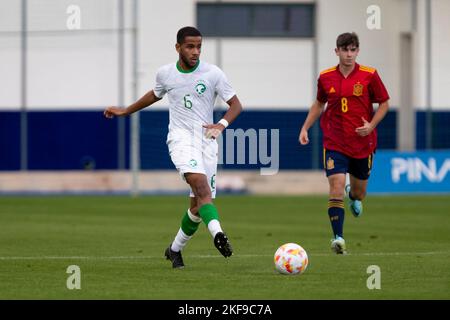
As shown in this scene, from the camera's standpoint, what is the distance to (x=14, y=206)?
87.5ft

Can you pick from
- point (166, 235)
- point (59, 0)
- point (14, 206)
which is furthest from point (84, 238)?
point (59, 0)

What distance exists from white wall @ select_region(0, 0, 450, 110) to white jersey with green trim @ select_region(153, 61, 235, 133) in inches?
941

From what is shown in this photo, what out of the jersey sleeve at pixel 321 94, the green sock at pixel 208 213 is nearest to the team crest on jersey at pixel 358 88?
the jersey sleeve at pixel 321 94

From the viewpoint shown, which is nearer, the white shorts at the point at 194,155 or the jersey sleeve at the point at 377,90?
the white shorts at the point at 194,155

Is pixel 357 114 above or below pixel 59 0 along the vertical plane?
below

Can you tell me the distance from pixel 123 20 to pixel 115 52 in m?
1.04

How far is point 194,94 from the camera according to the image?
1244cm

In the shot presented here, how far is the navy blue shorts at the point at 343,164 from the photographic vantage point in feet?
47.5

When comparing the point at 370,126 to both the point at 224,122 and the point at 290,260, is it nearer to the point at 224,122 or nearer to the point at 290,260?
the point at 224,122

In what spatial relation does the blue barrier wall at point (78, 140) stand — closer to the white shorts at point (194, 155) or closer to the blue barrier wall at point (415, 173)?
the blue barrier wall at point (415, 173)

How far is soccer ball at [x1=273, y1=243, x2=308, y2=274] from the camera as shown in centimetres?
1147

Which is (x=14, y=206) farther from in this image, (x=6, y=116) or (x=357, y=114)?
(x=357, y=114)

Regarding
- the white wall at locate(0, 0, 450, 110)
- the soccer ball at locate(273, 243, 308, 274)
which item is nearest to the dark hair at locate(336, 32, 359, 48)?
the soccer ball at locate(273, 243, 308, 274)

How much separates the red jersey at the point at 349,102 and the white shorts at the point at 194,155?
246 cm
